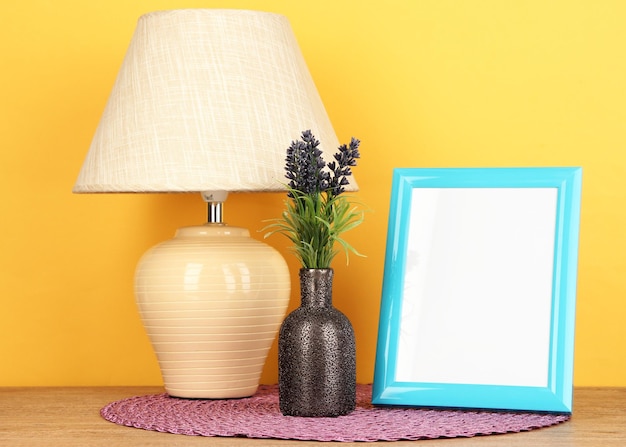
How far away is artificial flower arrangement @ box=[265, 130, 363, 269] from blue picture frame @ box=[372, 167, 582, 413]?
13 centimetres

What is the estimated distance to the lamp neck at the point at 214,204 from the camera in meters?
1.44

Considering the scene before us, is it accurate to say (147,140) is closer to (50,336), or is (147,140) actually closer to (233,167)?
(233,167)

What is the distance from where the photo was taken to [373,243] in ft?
5.20

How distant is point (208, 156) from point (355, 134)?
390 mm

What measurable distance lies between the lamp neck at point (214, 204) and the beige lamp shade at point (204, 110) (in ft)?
0.56

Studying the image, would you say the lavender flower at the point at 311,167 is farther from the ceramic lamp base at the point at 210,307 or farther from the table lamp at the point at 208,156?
the ceramic lamp base at the point at 210,307

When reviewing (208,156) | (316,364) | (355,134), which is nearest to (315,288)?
(316,364)

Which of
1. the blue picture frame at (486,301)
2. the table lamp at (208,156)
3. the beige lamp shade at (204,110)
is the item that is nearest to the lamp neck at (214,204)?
the table lamp at (208,156)

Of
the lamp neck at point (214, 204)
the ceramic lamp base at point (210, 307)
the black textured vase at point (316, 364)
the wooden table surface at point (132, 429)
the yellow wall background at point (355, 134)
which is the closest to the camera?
the wooden table surface at point (132, 429)

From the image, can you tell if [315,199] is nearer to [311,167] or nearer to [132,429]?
[311,167]

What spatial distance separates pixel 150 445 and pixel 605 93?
95 centimetres

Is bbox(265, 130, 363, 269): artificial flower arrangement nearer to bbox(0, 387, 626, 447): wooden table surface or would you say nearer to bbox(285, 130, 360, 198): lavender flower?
bbox(285, 130, 360, 198): lavender flower

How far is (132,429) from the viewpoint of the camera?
1.17m

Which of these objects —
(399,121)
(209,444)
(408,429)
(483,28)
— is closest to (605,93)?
(483,28)
